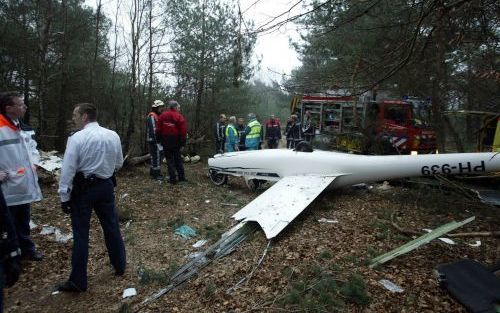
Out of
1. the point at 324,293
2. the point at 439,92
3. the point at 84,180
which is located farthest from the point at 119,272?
the point at 439,92

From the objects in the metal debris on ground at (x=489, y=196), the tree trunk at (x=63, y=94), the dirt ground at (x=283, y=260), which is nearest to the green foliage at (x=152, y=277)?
the dirt ground at (x=283, y=260)

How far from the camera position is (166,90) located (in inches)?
619

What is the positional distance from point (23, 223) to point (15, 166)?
2.78 ft

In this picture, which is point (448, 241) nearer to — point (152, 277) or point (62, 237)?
point (152, 277)

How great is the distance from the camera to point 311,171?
23.7 feet

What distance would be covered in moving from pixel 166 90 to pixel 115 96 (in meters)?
2.08

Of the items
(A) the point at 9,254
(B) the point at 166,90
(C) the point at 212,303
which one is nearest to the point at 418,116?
(B) the point at 166,90

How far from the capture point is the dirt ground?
347 cm

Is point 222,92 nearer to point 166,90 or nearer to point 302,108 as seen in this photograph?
point 166,90

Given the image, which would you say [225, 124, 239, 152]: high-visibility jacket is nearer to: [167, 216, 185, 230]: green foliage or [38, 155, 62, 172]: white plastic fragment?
[38, 155, 62, 172]: white plastic fragment

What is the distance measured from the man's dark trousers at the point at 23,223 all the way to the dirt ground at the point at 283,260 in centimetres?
24

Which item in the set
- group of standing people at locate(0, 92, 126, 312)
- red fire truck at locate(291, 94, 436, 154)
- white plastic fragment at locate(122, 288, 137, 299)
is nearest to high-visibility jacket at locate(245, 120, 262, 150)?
red fire truck at locate(291, 94, 436, 154)

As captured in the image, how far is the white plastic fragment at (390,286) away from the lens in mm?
3568

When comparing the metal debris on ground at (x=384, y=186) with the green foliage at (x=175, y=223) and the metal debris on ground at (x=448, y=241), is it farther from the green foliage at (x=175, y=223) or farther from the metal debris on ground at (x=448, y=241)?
the green foliage at (x=175, y=223)
